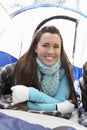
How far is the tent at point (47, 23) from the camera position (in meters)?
1.78

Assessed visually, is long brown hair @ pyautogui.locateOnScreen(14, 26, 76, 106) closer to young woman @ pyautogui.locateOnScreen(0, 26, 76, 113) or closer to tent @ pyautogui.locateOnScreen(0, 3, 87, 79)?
young woman @ pyautogui.locateOnScreen(0, 26, 76, 113)

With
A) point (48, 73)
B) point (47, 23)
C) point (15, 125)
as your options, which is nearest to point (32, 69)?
point (48, 73)

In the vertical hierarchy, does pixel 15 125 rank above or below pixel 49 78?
below

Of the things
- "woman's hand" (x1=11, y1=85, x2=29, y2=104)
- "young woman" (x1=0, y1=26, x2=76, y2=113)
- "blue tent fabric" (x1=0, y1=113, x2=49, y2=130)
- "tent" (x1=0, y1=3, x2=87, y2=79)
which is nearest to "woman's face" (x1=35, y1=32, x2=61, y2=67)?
"young woman" (x1=0, y1=26, x2=76, y2=113)

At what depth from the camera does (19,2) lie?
1992 millimetres

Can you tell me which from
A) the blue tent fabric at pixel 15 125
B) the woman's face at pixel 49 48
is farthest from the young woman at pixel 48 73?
the blue tent fabric at pixel 15 125

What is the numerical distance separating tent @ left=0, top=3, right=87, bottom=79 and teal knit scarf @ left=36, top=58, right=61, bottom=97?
1.70 feet

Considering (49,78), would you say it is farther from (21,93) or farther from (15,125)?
(15,125)

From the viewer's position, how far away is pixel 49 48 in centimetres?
124

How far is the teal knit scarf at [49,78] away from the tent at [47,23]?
0.52 m

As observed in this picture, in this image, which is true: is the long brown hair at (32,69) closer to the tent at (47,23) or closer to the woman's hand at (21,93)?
the woman's hand at (21,93)

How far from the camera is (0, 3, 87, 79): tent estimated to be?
1777mm

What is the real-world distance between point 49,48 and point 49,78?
13cm

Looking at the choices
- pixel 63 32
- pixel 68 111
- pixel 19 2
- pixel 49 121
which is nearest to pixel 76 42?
pixel 63 32
